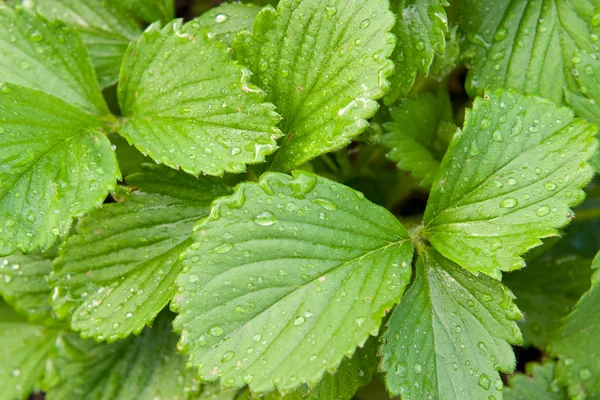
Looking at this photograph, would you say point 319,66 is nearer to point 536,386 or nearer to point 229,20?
point 229,20

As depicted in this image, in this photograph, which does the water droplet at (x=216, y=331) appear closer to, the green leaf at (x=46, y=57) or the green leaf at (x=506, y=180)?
the green leaf at (x=506, y=180)

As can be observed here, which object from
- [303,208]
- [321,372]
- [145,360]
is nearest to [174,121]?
[303,208]

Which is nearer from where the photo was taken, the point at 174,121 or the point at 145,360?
the point at 174,121

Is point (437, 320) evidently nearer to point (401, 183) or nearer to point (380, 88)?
point (380, 88)

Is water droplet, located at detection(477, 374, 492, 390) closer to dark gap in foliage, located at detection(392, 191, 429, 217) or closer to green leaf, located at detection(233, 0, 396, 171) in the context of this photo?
green leaf, located at detection(233, 0, 396, 171)

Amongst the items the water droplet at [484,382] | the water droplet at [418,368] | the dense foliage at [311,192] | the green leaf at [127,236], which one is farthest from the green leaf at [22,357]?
the water droplet at [484,382]
